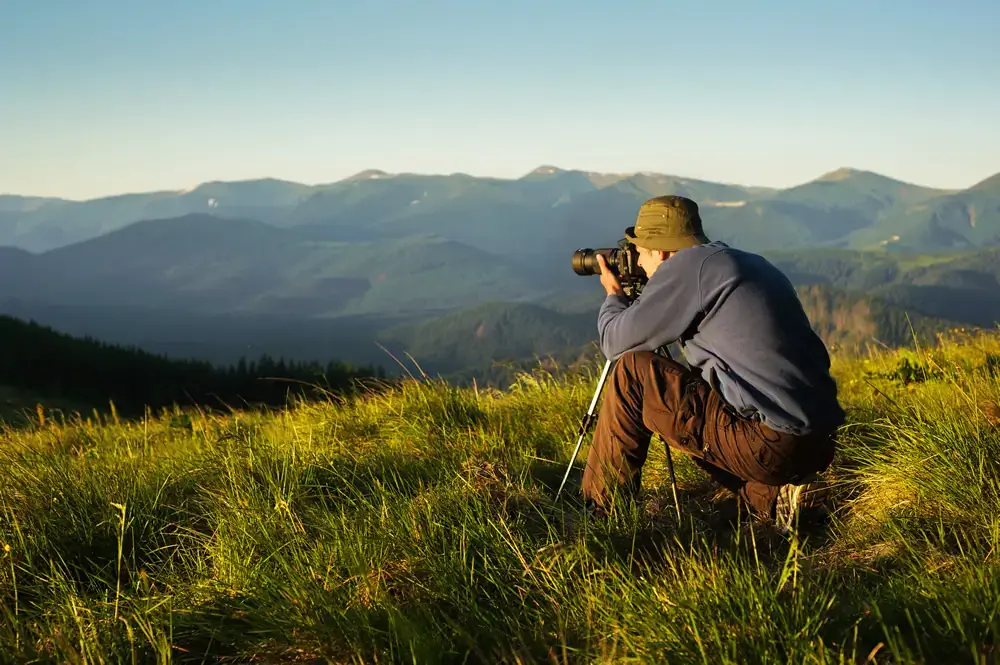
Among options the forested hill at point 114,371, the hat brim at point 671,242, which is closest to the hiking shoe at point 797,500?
the hat brim at point 671,242

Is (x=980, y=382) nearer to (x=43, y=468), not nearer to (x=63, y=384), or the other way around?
(x=43, y=468)

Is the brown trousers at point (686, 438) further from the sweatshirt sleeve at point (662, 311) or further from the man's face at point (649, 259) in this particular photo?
the man's face at point (649, 259)

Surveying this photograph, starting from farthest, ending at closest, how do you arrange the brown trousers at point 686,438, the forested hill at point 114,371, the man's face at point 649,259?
the forested hill at point 114,371 < the man's face at point 649,259 < the brown trousers at point 686,438

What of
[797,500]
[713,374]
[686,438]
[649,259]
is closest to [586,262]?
[649,259]

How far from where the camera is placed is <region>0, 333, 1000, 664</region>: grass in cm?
243

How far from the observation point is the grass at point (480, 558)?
2.43 meters

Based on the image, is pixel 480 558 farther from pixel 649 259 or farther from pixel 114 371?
Answer: pixel 114 371

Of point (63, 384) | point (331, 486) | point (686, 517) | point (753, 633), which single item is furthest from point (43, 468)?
point (63, 384)

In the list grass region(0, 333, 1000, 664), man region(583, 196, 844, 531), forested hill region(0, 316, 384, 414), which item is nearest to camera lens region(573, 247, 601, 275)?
man region(583, 196, 844, 531)

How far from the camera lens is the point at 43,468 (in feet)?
14.3

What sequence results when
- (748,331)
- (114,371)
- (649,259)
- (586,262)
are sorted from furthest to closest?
(114,371) < (586,262) < (649,259) < (748,331)

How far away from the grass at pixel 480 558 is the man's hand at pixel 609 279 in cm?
123

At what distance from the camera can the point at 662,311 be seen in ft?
12.6

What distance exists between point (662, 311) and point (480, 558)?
1.55m
